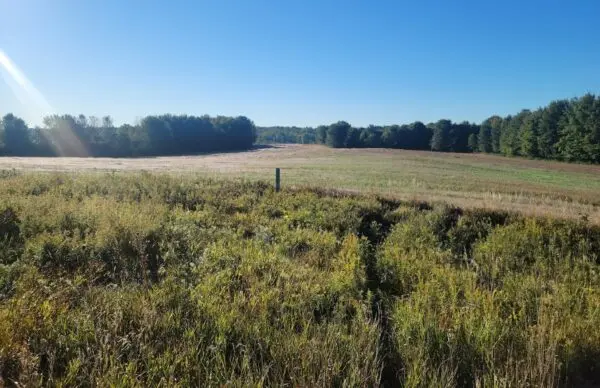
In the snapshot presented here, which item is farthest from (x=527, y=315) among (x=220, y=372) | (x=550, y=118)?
(x=550, y=118)

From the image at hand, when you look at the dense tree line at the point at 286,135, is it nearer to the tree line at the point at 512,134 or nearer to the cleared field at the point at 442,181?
the tree line at the point at 512,134

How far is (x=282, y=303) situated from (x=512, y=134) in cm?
9288

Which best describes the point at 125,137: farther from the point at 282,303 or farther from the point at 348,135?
the point at 282,303

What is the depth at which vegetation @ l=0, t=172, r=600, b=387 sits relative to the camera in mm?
3824

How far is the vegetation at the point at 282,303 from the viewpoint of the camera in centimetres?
382

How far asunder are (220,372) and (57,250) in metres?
4.90

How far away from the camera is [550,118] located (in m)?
73.3

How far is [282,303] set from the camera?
536cm

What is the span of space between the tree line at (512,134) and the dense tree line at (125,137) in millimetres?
30700

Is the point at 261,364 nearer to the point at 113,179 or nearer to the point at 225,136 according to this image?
the point at 113,179

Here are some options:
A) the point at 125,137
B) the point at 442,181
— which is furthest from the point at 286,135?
the point at 442,181

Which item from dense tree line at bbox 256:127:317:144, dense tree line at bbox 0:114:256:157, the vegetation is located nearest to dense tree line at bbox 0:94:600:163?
dense tree line at bbox 0:114:256:157

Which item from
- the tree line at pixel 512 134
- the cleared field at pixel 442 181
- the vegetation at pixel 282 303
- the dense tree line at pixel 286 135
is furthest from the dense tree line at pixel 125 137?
the vegetation at pixel 282 303

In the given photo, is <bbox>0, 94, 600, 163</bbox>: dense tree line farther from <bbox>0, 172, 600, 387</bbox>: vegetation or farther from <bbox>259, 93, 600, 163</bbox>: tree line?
<bbox>0, 172, 600, 387</bbox>: vegetation
